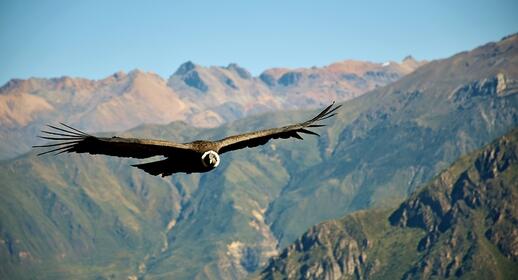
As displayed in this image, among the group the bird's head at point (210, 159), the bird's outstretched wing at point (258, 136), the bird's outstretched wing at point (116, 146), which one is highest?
the bird's outstretched wing at point (116, 146)

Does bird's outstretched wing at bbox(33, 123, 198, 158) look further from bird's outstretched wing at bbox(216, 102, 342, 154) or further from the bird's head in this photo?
bird's outstretched wing at bbox(216, 102, 342, 154)

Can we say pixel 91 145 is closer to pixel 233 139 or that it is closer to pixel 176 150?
pixel 176 150

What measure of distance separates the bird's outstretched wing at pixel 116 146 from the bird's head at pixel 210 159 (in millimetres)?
1290

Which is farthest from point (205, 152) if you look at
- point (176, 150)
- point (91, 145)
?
point (91, 145)

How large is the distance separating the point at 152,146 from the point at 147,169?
385cm

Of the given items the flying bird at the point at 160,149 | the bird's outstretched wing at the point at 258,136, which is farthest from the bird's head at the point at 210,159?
the bird's outstretched wing at the point at 258,136

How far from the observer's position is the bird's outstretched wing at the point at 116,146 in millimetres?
50094

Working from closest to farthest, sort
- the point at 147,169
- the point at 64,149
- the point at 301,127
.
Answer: the point at 64,149, the point at 147,169, the point at 301,127

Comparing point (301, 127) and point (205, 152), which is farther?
point (301, 127)

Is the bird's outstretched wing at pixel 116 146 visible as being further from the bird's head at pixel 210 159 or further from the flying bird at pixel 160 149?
the bird's head at pixel 210 159

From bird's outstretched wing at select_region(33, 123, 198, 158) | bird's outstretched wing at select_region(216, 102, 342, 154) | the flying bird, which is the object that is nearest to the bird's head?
the flying bird

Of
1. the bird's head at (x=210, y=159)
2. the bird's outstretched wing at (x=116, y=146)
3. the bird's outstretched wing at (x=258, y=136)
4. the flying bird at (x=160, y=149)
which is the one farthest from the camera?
the bird's outstretched wing at (x=258, y=136)

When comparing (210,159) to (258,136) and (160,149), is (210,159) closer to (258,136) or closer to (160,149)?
(160,149)

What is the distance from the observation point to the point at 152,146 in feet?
173
